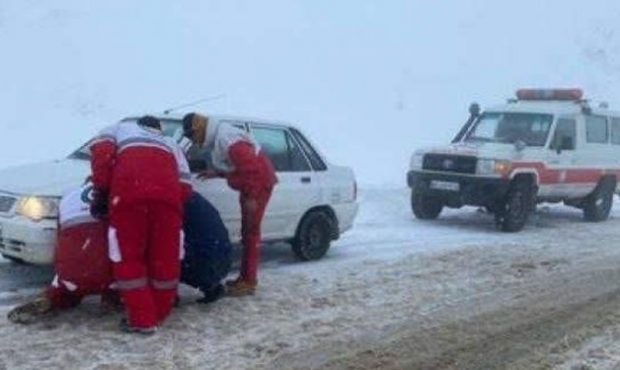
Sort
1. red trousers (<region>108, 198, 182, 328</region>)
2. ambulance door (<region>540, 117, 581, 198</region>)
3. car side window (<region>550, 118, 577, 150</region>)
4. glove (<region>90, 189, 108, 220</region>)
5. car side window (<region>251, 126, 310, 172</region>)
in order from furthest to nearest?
car side window (<region>550, 118, 577, 150</region>), ambulance door (<region>540, 117, 581, 198</region>), car side window (<region>251, 126, 310, 172</region>), glove (<region>90, 189, 108, 220</region>), red trousers (<region>108, 198, 182, 328</region>)

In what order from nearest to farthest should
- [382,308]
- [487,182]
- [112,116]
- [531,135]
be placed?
[382,308], [487,182], [531,135], [112,116]

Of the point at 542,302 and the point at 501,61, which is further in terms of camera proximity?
the point at 501,61

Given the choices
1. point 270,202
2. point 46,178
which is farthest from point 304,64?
point 46,178

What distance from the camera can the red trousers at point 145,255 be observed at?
6594 mm

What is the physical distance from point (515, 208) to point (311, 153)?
13.7 ft

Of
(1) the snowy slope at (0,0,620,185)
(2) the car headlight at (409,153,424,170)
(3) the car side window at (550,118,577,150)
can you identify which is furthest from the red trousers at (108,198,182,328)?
(1) the snowy slope at (0,0,620,185)

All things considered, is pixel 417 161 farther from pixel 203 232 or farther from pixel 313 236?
pixel 203 232

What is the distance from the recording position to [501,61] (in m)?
28.2

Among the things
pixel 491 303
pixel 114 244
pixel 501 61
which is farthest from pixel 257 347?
pixel 501 61

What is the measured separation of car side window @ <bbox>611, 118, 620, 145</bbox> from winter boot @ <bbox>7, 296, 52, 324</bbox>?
10790 millimetres

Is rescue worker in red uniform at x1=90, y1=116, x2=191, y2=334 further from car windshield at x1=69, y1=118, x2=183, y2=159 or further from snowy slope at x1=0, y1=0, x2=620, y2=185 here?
snowy slope at x1=0, y1=0, x2=620, y2=185

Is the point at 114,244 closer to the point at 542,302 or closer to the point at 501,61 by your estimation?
the point at 542,302

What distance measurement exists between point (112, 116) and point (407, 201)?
7109 millimetres

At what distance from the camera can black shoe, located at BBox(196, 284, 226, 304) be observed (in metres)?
7.58
